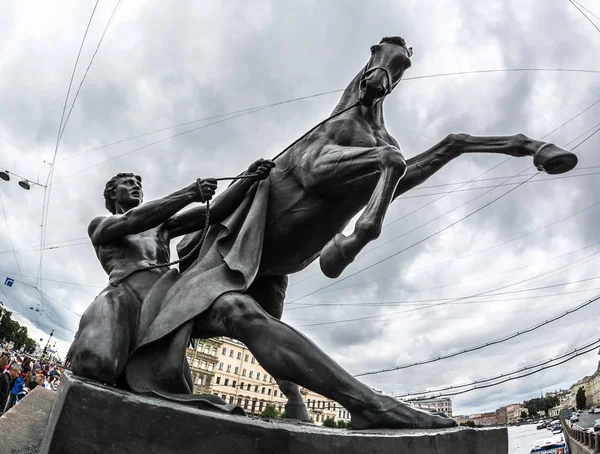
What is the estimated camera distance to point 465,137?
121 inches

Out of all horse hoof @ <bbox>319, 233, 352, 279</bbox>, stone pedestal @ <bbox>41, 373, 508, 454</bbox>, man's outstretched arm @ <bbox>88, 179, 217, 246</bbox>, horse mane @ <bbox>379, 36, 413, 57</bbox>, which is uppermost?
horse mane @ <bbox>379, 36, 413, 57</bbox>

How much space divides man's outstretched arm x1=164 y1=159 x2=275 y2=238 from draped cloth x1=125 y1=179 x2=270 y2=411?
0.10 m

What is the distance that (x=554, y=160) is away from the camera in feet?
8.20

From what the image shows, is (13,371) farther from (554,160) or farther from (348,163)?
(554,160)

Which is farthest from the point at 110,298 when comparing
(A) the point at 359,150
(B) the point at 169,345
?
(A) the point at 359,150

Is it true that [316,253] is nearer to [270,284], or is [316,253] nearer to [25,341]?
[270,284]

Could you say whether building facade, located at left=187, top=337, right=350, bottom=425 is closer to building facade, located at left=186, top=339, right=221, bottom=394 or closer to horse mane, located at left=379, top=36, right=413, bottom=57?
building facade, located at left=186, top=339, right=221, bottom=394

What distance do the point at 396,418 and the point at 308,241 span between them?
1.29 metres

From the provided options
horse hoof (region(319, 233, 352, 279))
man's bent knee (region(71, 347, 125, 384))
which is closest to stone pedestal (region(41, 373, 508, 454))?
man's bent knee (region(71, 347, 125, 384))

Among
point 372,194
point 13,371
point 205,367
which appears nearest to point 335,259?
point 372,194

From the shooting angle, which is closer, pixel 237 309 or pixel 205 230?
pixel 237 309

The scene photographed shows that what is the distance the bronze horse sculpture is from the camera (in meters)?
2.13

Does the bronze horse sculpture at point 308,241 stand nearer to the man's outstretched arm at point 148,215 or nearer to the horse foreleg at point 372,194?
the horse foreleg at point 372,194

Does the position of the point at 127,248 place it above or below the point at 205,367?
below
